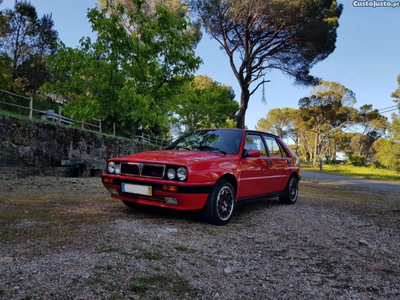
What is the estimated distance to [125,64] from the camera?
8125mm

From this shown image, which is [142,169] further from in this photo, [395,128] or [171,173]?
[395,128]

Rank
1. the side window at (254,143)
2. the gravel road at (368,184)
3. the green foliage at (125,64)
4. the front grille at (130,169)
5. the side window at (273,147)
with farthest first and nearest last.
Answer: the gravel road at (368,184), the green foliage at (125,64), the side window at (273,147), the side window at (254,143), the front grille at (130,169)

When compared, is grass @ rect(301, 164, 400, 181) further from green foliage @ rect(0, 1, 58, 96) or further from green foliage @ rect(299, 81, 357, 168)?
green foliage @ rect(0, 1, 58, 96)

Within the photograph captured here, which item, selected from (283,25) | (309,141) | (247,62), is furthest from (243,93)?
(309,141)

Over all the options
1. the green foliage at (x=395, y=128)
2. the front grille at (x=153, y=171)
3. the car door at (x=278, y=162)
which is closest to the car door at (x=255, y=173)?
the car door at (x=278, y=162)

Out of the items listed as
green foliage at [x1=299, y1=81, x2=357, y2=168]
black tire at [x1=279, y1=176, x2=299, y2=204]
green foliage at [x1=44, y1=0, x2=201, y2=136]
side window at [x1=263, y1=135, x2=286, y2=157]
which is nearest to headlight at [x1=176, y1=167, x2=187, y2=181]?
side window at [x1=263, y1=135, x2=286, y2=157]

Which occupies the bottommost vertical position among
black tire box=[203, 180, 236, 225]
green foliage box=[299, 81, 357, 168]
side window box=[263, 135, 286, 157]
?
black tire box=[203, 180, 236, 225]

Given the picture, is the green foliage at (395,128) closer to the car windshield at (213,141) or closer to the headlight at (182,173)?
the car windshield at (213,141)

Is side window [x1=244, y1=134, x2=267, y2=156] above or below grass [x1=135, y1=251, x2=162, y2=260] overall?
above

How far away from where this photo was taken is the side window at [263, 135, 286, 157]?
525 cm

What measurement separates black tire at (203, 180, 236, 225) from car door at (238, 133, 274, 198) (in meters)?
0.28

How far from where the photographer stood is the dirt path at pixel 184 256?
184cm

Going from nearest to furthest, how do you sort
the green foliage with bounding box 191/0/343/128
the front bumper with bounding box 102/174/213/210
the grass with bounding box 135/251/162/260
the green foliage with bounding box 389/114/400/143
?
the grass with bounding box 135/251/162/260
the front bumper with bounding box 102/174/213/210
the green foliage with bounding box 191/0/343/128
the green foliage with bounding box 389/114/400/143

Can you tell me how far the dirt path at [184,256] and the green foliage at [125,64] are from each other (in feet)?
13.7
